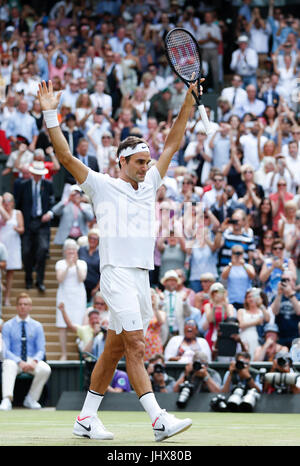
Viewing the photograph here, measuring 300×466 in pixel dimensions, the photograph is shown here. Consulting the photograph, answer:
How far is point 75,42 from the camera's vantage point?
23.6 m

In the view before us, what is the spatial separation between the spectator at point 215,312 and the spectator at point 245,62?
8.99m

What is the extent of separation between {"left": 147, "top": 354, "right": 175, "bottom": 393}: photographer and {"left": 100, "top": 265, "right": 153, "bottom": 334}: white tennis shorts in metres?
5.81

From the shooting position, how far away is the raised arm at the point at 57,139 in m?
7.47

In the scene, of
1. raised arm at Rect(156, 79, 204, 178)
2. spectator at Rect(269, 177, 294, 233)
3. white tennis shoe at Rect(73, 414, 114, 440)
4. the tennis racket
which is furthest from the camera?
spectator at Rect(269, 177, 294, 233)

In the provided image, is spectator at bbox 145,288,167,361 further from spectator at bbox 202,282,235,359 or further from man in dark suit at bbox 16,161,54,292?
man in dark suit at bbox 16,161,54,292

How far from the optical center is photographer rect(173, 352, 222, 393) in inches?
513

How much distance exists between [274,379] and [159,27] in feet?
42.5

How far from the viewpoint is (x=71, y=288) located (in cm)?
1614

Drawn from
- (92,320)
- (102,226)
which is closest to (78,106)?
(92,320)

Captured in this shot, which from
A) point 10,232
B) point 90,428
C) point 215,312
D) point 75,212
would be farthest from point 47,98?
point 75,212

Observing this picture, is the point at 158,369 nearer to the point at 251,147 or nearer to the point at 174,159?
the point at 251,147

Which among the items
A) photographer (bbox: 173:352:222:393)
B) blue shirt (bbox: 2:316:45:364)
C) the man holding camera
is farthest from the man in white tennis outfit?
the man holding camera

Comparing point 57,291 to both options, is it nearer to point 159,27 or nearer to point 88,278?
point 88,278

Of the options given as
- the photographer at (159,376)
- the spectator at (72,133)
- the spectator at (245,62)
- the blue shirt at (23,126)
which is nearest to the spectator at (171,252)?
the spectator at (72,133)
